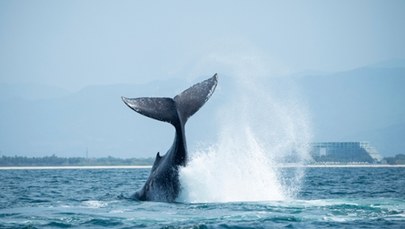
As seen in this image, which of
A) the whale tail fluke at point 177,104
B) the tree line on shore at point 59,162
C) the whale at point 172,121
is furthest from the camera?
the tree line on shore at point 59,162

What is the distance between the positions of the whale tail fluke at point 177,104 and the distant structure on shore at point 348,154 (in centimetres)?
11522

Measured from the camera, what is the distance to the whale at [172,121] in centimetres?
1792

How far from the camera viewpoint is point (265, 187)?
72.9 feet

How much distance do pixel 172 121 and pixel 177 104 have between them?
0.50m

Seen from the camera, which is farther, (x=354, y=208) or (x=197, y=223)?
(x=354, y=208)

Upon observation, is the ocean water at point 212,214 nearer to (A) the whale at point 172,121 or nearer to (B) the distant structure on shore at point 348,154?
(A) the whale at point 172,121

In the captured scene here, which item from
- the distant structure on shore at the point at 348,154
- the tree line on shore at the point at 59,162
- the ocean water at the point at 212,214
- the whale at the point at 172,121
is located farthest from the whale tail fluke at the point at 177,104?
the tree line on shore at the point at 59,162

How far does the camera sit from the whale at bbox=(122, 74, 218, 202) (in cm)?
1792

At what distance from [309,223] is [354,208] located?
2.97 metres

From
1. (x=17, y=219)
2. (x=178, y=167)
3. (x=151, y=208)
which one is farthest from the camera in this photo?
(x=178, y=167)

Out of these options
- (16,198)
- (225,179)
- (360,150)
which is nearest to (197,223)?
(225,179)

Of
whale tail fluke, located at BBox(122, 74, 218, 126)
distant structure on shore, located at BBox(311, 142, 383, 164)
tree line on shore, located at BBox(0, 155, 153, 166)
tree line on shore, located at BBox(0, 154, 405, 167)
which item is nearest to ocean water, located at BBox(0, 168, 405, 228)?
whale tail fluke, located at BBox(122, 74, 218, 126)

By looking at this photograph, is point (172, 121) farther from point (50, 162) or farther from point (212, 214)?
point (50, 162)

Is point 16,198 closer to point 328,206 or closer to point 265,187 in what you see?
point 265,187
